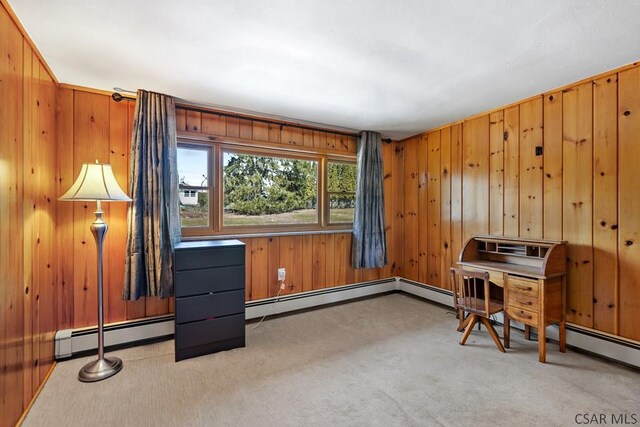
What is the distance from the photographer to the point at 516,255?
2.87m

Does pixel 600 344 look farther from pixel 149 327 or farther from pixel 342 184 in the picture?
pixel 149 327

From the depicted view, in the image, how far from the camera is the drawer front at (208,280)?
2420mm

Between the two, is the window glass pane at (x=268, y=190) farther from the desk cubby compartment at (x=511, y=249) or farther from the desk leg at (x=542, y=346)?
the desk leg at (x=542, y=346)

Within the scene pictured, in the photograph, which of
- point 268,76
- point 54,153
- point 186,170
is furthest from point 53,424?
point 268,76

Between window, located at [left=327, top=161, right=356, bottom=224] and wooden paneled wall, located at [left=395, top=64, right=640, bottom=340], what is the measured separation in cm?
120

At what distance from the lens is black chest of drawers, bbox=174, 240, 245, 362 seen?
2.41 meters

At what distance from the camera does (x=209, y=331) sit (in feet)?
8.21

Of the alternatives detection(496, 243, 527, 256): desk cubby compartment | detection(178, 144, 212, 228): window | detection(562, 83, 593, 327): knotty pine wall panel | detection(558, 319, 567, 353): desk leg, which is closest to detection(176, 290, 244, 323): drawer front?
detection(178, 144, 212, 228): window

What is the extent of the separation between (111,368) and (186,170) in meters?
1.82

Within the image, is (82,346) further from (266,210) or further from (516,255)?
(516,255)

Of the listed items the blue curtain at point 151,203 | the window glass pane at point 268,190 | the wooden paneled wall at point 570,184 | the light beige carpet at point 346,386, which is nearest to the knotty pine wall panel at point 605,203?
the wooden paneled wall at point 570,184

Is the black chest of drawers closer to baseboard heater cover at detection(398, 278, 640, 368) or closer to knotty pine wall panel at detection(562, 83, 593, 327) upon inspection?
baseboard heater cover at detection(398, 278, 640, 368)

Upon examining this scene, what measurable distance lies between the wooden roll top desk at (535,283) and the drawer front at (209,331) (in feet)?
7.73

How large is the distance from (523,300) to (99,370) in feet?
11.2
